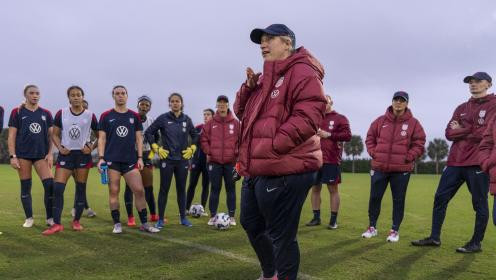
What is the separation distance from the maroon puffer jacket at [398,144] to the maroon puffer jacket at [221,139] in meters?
2.75

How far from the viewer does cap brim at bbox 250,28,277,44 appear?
12.7ft

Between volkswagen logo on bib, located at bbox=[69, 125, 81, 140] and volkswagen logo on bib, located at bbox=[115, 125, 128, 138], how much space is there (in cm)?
76

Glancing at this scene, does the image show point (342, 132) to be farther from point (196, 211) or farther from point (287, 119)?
point (287, 119)

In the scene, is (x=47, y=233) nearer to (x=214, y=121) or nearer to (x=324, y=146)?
(x=214, y=121)

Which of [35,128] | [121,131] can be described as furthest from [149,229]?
[35,128]

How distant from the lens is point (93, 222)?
876 cm

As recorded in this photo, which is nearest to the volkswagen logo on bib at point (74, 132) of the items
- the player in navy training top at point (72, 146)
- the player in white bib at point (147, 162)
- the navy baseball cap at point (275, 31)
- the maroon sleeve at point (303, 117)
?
the player in navy training top at point (72, 146)

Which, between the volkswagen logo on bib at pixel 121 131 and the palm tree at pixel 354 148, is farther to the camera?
the palm tree at pixel 354 148

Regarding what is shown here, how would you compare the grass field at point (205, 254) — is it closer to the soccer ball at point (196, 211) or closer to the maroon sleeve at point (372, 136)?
the soccer ball at point (196, 211)

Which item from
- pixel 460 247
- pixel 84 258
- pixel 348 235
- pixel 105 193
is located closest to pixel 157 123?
pixel 84 258

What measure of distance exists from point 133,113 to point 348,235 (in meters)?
→ 4.53

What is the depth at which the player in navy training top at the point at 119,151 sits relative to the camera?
7480mm

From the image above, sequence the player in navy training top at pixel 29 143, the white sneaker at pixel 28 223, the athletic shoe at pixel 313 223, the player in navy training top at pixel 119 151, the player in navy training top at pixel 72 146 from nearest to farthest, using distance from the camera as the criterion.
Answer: the player in navy training top at pixel 119 151
the player in navy training top at pixel 72 146
the player in navy training top at pixel 29 143
the white sneaker at pixel 28 223
the athletic shoe at pixel 313 223

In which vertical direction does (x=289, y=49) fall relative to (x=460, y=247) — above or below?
above
